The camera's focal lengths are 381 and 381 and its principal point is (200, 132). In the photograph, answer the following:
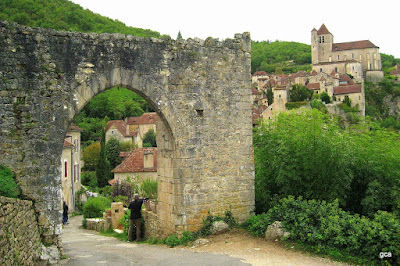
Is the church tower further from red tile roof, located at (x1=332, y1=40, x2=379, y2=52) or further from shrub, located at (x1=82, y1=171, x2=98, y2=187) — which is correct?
shrub, located at (x1=82, y1=171, x2=98, y2=187)

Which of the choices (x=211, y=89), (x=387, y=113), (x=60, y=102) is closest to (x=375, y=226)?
(x=211, y=89)

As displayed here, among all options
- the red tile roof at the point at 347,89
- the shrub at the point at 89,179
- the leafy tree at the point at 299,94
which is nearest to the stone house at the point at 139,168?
the shrub at the point at 89,179

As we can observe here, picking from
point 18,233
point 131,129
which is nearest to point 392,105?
point 131,129

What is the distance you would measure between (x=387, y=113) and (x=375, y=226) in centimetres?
9854

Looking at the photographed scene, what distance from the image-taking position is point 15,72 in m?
7.50

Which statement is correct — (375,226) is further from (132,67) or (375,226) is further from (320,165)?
(132,67)

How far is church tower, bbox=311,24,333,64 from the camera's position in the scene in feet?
366

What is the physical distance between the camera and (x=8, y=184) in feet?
23.5

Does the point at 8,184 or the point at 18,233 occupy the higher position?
the point at 8,184

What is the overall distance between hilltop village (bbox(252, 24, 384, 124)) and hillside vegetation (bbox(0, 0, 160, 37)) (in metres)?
31.1

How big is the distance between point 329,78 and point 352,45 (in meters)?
32.4

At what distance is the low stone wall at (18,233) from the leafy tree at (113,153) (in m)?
44.1

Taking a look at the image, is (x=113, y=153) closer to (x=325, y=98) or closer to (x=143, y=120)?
(x=143, y=120)

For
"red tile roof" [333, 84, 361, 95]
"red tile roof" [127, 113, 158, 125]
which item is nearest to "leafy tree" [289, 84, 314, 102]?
"red tile roof" [333, 84, 361, 95]
